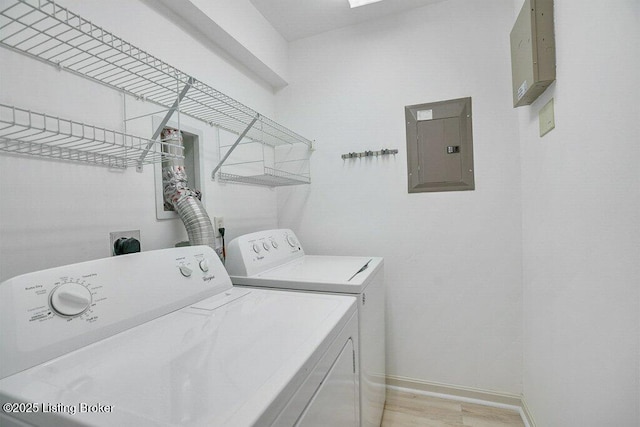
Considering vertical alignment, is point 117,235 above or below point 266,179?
below

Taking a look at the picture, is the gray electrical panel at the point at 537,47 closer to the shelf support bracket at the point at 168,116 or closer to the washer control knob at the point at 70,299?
the shelf support bracket at the point at 168,116

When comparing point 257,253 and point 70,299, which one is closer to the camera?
point 70,299

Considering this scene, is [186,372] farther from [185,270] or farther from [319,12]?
[319,12]

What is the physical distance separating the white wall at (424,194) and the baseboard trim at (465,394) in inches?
1.4

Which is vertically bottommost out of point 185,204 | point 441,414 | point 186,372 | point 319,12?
point 441,414

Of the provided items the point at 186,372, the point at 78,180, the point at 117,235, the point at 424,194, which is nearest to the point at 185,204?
the point at 117,235

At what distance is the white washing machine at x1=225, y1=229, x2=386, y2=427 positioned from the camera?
1.29 meters

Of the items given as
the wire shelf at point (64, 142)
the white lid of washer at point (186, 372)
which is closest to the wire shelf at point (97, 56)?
the wire shelf at point (64, 142)

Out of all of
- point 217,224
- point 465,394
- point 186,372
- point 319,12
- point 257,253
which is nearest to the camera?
point 186,372

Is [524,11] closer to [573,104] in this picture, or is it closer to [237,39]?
[573,104]

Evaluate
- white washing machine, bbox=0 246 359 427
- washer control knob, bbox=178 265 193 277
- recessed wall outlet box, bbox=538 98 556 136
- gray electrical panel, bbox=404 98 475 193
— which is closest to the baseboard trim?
white washing machine, bbox=0 246 359 427

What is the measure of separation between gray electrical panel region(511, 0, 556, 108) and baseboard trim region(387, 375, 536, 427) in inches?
69.7

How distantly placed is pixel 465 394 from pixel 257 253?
1.66 metres

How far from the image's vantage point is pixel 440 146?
76.4 inches
